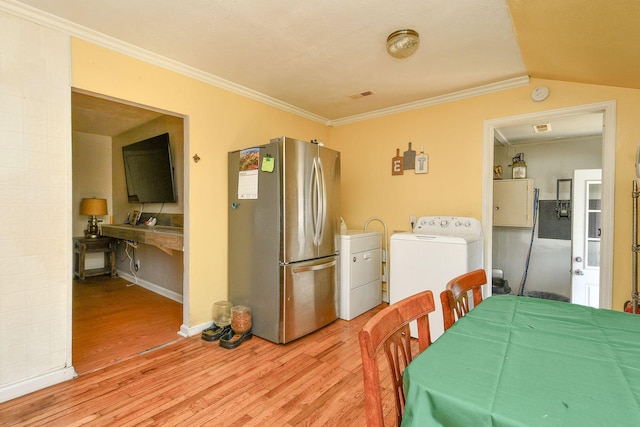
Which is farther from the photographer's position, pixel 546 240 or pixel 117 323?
pixel 546 240

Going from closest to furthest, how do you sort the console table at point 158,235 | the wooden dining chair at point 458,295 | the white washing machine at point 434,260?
1. the wooden dining chair at point 458,295
2. the white washing machine at point 434,260
3. the console table at point 158,235

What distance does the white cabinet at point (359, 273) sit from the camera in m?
3.15

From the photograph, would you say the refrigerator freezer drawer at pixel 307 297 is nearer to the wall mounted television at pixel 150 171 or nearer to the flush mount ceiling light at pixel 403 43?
the flush mount ceiling light at pixel 403 43

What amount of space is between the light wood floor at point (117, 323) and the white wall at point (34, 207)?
0.35 metres

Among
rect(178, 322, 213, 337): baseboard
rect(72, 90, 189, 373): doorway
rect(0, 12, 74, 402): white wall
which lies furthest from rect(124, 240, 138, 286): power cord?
rect(0, 12, 74, 402): white wall

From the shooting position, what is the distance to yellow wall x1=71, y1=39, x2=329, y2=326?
2.33m

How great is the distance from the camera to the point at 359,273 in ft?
10.8

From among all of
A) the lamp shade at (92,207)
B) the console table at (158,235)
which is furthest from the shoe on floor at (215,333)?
the lamp shade at (92,207)

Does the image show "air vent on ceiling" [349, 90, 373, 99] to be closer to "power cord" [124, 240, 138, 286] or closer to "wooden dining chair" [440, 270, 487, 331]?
"wooden dining chair" [440, 270, 487, 331]

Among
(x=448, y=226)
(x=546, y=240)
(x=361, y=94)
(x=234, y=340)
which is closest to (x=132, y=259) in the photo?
(x=234, y=340)

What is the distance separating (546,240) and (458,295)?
385cm

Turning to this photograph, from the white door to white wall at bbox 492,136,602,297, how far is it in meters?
0.36

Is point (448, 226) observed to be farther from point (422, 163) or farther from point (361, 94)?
point (361, 94)

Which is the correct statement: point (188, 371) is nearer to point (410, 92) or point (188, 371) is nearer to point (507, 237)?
point (410, 92)
